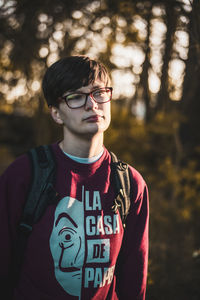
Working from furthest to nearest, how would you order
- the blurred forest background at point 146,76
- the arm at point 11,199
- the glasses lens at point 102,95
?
the blurred forest background at point 146,76 < the glasses lens at point 102,95 < the arm at point 11,199

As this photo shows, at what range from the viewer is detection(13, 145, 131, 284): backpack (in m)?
1.44

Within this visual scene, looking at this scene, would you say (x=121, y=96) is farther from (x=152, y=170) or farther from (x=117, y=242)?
(x=117, y=242)

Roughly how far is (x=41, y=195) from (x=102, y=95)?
0.68 metres

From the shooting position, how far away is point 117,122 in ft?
23.3

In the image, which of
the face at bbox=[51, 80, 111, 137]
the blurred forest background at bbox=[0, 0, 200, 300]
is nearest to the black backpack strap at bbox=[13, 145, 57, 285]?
the face at bbox=[51, 80, 111, 137]

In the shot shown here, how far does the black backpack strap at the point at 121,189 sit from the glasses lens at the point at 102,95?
421mm

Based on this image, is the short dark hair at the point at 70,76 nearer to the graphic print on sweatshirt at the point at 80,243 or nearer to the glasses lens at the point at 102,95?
the glasses lens at the point at 102,95

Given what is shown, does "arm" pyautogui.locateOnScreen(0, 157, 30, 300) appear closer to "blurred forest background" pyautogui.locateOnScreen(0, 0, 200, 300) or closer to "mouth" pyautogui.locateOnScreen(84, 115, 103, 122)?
"mouth" pyautogui.locateOnScreen(84, 115, 103, 122)

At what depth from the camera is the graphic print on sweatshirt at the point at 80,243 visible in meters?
1.46

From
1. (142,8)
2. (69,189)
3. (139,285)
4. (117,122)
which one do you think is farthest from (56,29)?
(117,122)

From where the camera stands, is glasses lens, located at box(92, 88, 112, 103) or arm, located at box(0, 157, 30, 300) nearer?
arm, located at box(0, 157, 30, 300)

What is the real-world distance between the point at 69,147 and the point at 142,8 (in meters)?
1.88

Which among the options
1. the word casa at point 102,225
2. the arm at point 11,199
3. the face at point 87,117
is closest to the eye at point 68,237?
the word casa at point 102,225

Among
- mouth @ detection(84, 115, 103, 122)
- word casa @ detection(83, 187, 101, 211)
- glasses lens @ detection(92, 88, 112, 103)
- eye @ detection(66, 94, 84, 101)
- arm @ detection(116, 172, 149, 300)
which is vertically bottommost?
arm @ detection(116, 172, 149, 300)
